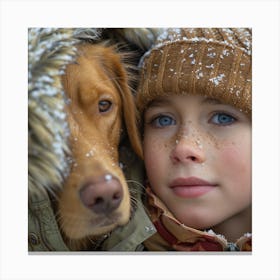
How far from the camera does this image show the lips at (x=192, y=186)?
1793 millimetres

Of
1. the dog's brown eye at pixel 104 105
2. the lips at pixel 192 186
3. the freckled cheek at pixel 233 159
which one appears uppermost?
the dog's brown eye at pixel 104 105

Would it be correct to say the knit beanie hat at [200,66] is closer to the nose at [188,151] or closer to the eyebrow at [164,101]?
the eyebrow at [164,101]

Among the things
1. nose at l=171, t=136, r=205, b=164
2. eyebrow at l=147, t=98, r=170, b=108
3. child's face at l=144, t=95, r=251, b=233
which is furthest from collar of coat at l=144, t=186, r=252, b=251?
eyebrow at l=147, t=98, r=170, b=108

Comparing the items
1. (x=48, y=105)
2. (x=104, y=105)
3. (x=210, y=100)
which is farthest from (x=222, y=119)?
(x=48, y=105)

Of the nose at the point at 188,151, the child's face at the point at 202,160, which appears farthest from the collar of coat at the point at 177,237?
the nose at the point at 188,151

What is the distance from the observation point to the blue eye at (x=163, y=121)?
181cm

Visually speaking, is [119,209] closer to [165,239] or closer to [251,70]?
[165,239]

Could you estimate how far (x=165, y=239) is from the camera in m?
1.82

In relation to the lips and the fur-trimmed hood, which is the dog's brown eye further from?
Result: the lips

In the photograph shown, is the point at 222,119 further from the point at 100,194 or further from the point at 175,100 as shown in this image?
the point at 100,194

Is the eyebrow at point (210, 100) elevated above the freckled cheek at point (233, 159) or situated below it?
above

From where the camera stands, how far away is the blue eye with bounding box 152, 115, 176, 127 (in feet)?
5.95

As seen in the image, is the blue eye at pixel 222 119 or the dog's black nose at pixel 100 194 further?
the blue eye at pixel 222 119

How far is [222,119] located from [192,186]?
0.82ft
